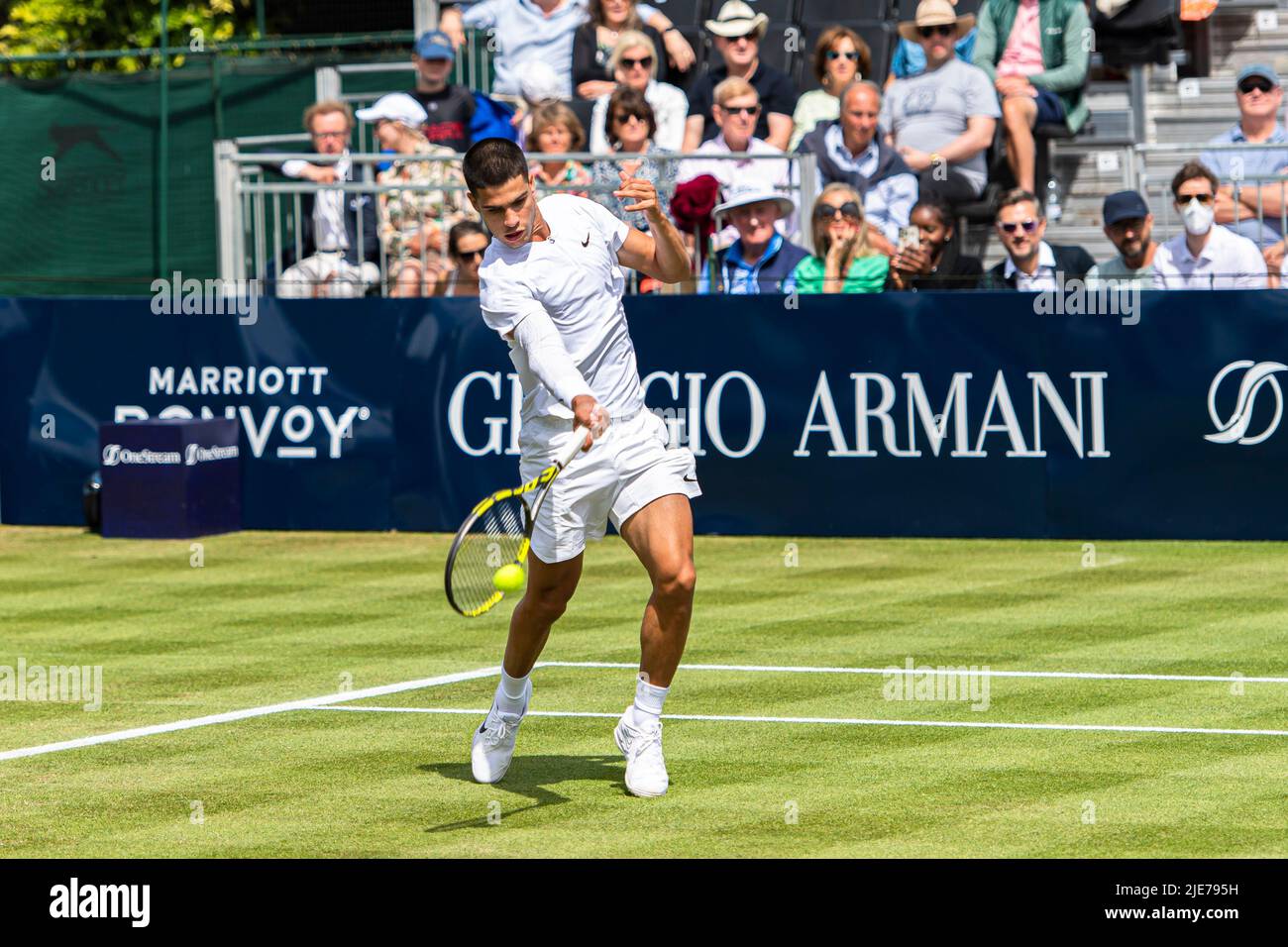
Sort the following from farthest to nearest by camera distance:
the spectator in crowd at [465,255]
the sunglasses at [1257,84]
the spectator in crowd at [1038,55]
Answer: the spectator in crowd at [1038,55] → the sunglasses at [1257,84] → the spectator in crowd at [465,255]

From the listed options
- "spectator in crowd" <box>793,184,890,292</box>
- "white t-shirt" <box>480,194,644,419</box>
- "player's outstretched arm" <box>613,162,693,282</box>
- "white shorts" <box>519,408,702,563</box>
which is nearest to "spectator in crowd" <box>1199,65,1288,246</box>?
"spectator in crowd" <box>793,184,890,292</box>

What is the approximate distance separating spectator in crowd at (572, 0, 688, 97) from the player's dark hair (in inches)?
482

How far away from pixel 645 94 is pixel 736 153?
243 cm

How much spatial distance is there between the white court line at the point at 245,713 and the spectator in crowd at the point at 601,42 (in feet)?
33.6

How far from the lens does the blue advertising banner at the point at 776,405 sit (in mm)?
15016

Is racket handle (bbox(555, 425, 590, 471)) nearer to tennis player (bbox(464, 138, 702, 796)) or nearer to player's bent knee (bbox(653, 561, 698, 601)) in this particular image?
tennis player (bbox(464, 138, 702, 796))

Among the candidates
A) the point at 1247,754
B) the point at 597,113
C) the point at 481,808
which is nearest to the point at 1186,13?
the point at 597,113

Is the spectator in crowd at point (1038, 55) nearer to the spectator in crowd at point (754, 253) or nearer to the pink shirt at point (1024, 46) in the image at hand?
the pink shirt at point (1024, 46)

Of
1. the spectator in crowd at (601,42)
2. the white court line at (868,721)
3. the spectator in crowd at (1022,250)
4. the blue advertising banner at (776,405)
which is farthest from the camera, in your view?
the spectator in crowd at (601,42)

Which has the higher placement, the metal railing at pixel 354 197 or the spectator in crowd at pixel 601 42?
the spectator in crowd at pixel 601 42

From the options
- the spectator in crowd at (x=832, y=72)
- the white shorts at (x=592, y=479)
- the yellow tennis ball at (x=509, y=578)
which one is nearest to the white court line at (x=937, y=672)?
the white shorts at (x=592, y=479)

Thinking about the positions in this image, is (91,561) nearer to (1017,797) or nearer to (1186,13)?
(1017,797)

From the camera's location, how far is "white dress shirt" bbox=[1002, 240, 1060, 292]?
1559 centimetres

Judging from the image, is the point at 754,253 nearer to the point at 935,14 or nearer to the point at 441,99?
the point at 935,14
